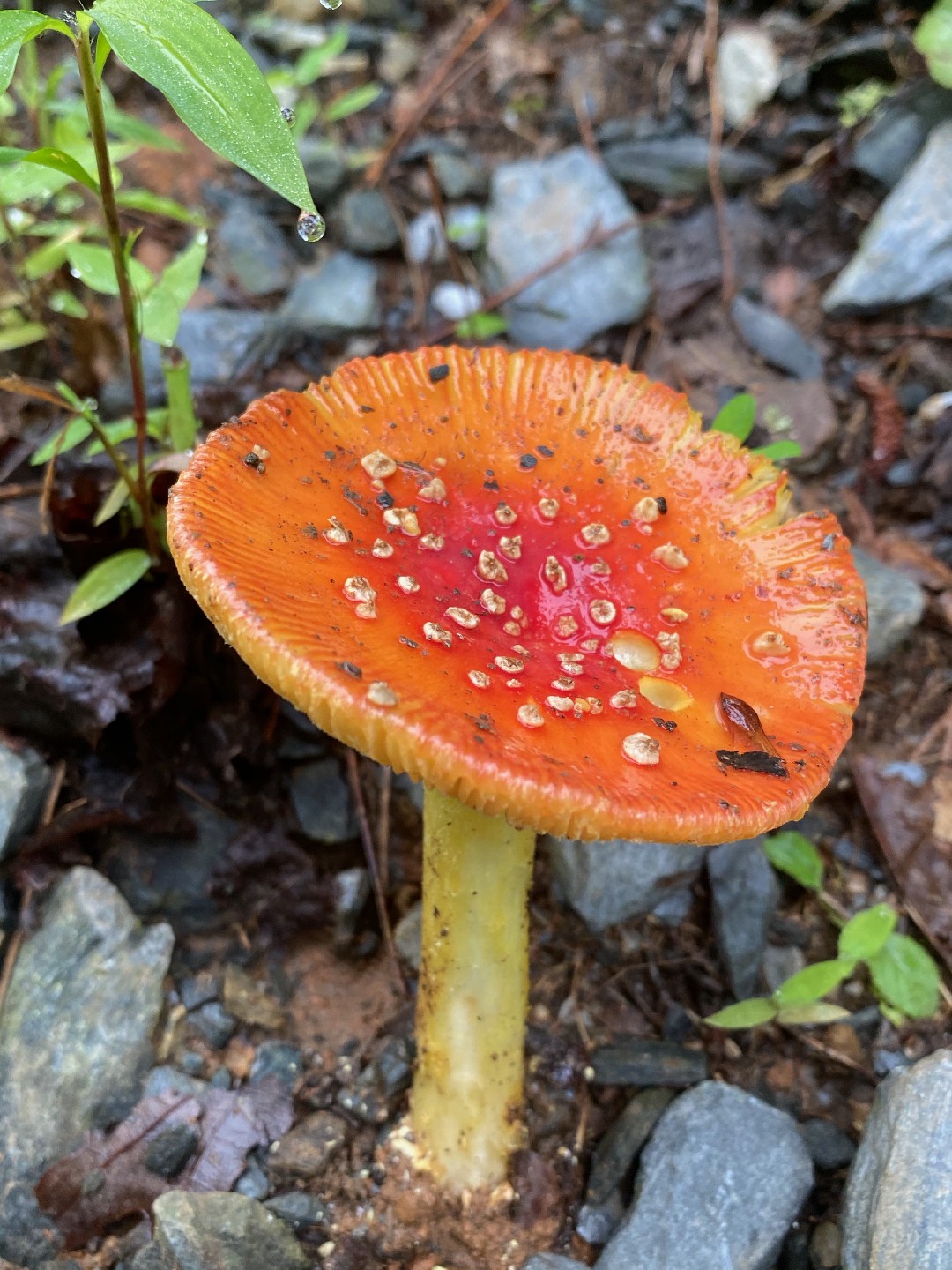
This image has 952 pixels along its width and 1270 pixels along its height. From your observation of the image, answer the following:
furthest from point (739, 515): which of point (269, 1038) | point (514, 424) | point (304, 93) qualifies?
point (304, 93)

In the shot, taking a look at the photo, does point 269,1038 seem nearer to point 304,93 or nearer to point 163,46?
point 163,46

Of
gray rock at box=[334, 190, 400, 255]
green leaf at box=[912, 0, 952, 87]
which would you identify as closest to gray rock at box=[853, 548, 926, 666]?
green leaf at box=[912, 0, 952, 87]

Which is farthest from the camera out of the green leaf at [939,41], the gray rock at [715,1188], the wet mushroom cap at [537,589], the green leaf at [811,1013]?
the green leaf at [939,41]

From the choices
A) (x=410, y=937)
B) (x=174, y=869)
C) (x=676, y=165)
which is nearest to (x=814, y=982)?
(x=410, y=937)

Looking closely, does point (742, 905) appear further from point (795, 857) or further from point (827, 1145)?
point (827, 1145)

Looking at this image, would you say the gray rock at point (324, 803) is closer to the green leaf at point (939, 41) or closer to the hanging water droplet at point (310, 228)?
the hanging water droplet at point (310, 228)

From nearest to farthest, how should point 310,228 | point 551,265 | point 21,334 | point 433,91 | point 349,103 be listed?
point 310,228 → point 21,334 → point 551,265 → point 349,103 → point 433,91

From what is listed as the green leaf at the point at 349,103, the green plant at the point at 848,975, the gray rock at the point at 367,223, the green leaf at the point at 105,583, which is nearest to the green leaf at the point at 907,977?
the green plant at the point at 848,975
